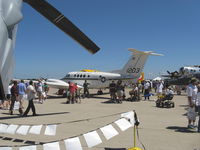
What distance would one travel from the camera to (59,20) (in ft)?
14.1

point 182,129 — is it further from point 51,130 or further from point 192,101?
point 51,130

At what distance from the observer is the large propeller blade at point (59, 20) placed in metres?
4.09

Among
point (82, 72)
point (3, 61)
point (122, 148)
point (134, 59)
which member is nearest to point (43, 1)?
point (3, 61)

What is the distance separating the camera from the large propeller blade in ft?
13.4

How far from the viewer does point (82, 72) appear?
24344mm

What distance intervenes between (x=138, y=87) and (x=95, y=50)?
13580mm

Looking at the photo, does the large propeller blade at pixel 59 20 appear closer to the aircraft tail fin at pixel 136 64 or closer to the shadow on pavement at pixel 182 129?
the shadow on pavement at pixel 182 129

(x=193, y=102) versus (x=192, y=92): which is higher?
(x=192, y=92)

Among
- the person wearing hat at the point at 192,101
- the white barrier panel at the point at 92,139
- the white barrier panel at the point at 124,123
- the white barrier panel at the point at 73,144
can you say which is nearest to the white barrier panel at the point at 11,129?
the white barrier panel at the point at 73,144

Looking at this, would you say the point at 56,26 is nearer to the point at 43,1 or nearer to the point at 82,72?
the point at 43,1

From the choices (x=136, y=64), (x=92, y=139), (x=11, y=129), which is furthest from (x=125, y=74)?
(x=92, y=139)

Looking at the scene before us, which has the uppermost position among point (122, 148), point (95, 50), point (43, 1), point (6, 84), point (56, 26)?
point (43, 1)

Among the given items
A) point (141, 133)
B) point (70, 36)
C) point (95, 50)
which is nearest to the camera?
point (70, 36)

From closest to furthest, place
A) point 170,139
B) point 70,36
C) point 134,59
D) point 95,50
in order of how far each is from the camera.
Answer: point 70,36
point 95,50
point 170,139
point 134,59
